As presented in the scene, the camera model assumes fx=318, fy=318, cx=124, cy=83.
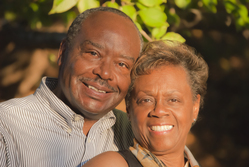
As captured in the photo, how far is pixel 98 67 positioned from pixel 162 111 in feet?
1.64

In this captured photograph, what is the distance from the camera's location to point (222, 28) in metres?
4.39

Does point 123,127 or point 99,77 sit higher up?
point 99,77

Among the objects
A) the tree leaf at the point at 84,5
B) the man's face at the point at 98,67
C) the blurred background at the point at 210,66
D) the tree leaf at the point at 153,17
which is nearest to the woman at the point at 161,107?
the man's face at the point at 98,67

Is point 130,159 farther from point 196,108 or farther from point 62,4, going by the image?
point 62,4

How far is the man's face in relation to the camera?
6.77 ft

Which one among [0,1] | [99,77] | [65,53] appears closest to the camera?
[99,77]

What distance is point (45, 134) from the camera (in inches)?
79.4

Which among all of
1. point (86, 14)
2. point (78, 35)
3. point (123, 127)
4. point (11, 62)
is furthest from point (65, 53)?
point (11, 62)

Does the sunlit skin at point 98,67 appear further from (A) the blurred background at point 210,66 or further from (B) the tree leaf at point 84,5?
(A) the blurred background at point 210,66

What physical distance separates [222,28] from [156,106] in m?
2.85

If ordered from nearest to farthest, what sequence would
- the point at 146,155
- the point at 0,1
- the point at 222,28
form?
the point at 146,155 → the point at 0,1 → the point at 222,28

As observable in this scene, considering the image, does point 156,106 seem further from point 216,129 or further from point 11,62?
point 11,62

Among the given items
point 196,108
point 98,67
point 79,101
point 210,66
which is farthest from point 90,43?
point 210,66

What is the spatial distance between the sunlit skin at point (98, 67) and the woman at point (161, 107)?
0.33 ft
